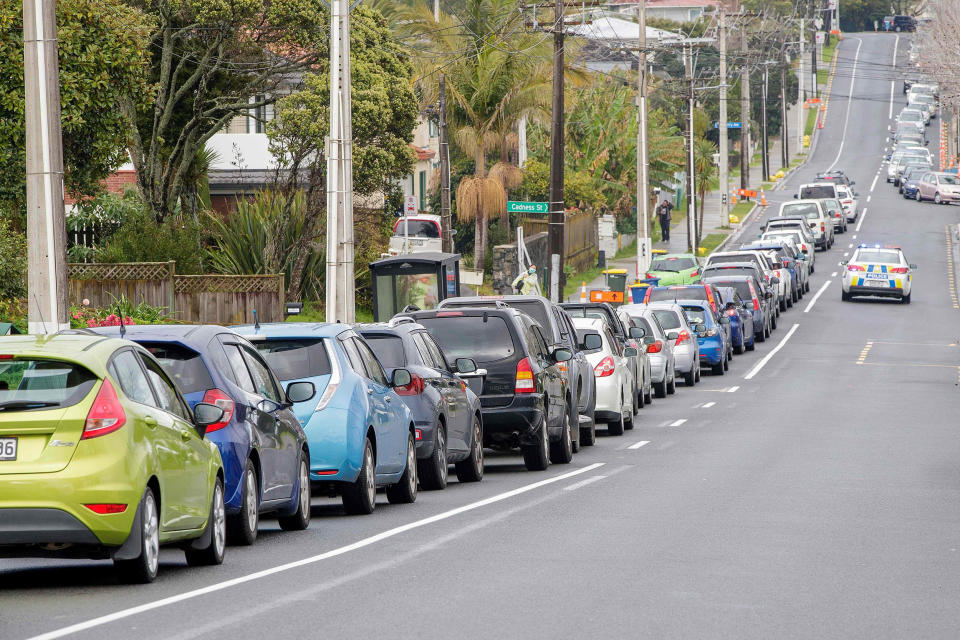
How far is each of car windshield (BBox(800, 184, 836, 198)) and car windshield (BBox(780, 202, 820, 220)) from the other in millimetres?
8567

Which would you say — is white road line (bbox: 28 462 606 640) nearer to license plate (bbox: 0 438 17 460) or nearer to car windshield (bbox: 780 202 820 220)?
license plate (bbox: 0 438 17 460)

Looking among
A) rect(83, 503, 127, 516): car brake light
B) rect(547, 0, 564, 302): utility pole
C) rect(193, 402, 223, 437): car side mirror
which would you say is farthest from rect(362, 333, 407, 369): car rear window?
rect(547, 0, 564, 302): utility pole

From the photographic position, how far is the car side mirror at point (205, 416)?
35.8 feet

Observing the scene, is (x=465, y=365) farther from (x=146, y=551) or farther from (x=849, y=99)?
(x=849, y=99)

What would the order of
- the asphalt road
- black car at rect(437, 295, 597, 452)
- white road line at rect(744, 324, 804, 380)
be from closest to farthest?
1. the asphalt road
2. black car at rect(437, 295, 597, 452)
3. white road line at rect(744, 324, 804, 380)

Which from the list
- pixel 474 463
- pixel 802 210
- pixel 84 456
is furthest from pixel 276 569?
pixel 802 210

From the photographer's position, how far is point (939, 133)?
5787 inches

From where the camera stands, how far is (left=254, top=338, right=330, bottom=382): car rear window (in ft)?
46.8

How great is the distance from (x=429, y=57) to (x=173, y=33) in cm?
1683

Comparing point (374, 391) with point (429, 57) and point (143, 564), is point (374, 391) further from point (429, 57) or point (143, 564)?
point (429, 57)

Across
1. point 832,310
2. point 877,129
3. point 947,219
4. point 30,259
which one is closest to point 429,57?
point 832,310

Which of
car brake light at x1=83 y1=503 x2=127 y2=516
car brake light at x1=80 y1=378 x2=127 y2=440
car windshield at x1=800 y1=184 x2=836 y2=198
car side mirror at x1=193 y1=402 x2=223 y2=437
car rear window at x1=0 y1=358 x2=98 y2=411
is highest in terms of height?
car windshield at x1=800 y1=184 x2=836 y2=198

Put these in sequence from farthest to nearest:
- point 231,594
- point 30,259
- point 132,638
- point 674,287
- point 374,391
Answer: point 674,287 < point 30,259 < point 374,391 < point 231,594 < point 132,638

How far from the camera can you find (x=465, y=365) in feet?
57.4
